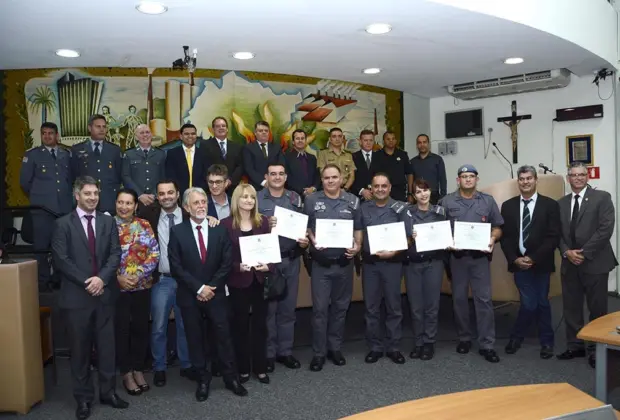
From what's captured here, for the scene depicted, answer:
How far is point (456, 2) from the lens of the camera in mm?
4359

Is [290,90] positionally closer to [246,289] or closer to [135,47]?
[135,47]

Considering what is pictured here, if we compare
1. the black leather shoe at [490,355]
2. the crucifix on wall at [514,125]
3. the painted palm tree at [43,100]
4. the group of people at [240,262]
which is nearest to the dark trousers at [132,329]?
the group of people at [240,262]

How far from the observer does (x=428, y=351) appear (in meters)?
4.55

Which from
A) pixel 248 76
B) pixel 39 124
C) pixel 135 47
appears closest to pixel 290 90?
pixel 248 76

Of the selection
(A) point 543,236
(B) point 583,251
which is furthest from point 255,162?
(B) point 583,251

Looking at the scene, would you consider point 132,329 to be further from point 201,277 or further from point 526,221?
point 526,221

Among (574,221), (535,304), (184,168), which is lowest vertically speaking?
(535,304)

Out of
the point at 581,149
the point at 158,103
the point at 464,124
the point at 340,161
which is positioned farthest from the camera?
the point at 464,124

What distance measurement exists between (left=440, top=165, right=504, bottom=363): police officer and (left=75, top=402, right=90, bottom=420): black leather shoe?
296 centimetres

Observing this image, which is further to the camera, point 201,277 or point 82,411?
point 201,277

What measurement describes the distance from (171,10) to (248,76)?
2806mm

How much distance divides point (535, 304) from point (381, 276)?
1.38m

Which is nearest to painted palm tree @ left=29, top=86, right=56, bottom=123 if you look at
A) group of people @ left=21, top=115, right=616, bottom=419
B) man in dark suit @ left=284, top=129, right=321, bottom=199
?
group of people @ left=21, top=115, right=616, bottom=419

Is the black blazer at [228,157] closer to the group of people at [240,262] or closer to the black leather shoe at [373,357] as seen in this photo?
the group of people at [240,262]
